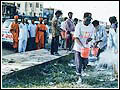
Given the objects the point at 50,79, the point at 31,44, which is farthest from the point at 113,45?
the point at 31,44

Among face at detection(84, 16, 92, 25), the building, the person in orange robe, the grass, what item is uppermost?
the building

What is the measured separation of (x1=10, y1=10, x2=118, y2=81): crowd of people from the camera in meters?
7.73

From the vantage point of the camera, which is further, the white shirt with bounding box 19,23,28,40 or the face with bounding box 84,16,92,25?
the white shirt with bounding box 19,23,28,40

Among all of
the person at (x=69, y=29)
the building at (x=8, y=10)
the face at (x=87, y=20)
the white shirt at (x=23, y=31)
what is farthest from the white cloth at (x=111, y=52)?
the building at (x=8, y=10)

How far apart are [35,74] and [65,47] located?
14.2 feet

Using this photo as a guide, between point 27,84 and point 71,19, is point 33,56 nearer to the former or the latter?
point 71,19

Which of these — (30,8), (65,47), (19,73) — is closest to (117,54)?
(19,73)

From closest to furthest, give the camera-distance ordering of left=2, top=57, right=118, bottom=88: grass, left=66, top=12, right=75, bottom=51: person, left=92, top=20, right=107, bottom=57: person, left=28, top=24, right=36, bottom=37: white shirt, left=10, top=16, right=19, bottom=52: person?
left=2, top=57, right=118, bottom=88: grass, left=92, top=20, right=107, bottom=57: person, left=10, top=16, right=19, bottom=52: person, left=66, top=12, right=75, bottom=51: person, left=28, top=24, right=36, bottom=37: white shirt

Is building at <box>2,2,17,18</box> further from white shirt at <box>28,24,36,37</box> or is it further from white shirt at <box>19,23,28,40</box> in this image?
white shirt at <box>19,23,28,40</box>

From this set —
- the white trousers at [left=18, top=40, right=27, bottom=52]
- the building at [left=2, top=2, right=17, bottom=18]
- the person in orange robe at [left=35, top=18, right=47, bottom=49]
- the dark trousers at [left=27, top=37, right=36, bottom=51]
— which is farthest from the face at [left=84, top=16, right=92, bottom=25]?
the building at [left=2, top=2, right=17, bottom=18]

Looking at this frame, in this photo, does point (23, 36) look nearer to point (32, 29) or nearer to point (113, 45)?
point (32, 29)

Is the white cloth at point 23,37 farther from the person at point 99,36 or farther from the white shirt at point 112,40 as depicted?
the white shirt at point 112,40

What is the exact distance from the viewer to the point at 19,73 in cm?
796

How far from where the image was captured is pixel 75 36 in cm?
760
